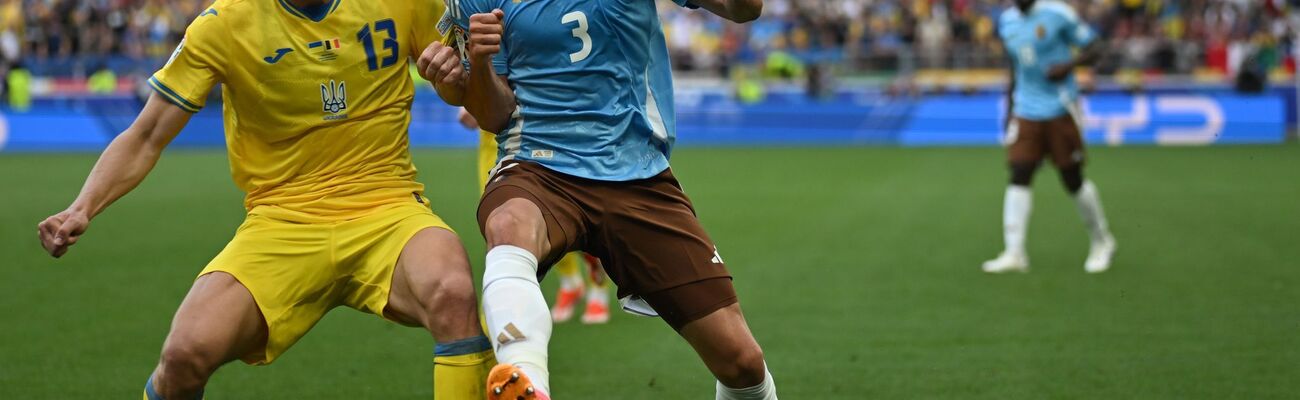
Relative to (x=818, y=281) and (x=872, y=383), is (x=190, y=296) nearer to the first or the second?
(x=872, y=383)

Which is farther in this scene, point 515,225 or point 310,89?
point 310,89

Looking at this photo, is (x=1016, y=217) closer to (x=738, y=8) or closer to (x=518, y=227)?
(x=738, y=8)

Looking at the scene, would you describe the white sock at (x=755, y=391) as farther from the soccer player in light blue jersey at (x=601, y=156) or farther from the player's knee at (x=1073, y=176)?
the player's knee at (x=1073, y=176)

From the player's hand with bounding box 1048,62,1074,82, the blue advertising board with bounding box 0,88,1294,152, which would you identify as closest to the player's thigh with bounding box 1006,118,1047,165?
the player's hand with bounding box 1048,62,1074,82

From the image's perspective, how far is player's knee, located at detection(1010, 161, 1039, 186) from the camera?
446 inches

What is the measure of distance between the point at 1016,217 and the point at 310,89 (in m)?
7.29

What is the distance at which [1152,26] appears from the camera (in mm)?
33375

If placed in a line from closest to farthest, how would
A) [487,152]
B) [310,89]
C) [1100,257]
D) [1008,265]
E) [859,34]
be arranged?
[310,89] < [487,152] < [1008,265] < [1100,257] < [859,34]

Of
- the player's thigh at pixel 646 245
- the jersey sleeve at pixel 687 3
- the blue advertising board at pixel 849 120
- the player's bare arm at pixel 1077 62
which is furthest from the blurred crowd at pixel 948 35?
the player's thigh at pixel 646 245

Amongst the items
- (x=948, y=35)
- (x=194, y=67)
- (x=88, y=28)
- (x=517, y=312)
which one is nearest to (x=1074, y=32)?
(x=194, y=67)

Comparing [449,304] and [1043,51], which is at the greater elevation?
[449,304]

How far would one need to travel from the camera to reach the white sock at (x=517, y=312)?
4156mm

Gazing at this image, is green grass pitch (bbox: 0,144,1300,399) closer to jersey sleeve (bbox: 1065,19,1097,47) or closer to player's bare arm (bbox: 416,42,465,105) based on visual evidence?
jersey sleeve (bbox: 1065,19,1097,47)

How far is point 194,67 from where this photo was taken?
508 centimetres
